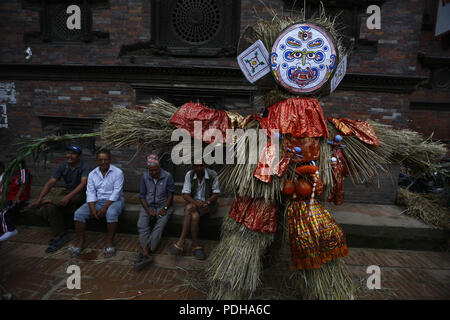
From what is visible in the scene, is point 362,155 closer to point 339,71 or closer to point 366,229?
point 339,71

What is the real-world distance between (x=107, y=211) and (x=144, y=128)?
2.09m

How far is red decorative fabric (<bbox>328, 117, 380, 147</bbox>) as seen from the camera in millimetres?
2168

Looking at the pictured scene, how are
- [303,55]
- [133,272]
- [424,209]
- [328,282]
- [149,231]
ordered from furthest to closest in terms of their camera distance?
[424,209] < [149,231] < [133,272] < [328,282] < [303,55]

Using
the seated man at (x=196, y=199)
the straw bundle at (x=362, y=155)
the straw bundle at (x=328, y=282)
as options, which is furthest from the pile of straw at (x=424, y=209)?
the seated man at (x=196, y=199)

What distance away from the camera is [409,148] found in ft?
7.61

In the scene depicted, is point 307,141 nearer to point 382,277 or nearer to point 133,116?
point 133,116

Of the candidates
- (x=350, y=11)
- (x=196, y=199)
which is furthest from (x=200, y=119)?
(x=350, y=11)

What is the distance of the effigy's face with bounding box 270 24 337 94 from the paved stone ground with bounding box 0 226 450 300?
252 cm

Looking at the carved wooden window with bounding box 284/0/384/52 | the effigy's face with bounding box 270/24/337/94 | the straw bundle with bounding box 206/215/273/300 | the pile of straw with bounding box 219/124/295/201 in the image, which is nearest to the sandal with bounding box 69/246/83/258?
the straw bundle with bounding box 206/215/273/300

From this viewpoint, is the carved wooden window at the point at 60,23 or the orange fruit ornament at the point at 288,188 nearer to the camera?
the orange fruit ornament at the point at 288,188

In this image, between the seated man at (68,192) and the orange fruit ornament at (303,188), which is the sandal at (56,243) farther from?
the orange fruit ornament at (303,188)

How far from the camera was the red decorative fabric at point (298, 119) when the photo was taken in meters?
2.03

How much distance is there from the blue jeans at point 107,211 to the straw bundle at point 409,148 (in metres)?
3.65

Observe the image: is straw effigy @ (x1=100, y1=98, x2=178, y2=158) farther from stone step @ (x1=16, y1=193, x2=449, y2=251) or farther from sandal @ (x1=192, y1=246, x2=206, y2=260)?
stone step @ (x1=16, y1=193, x2=449, y2=251)
